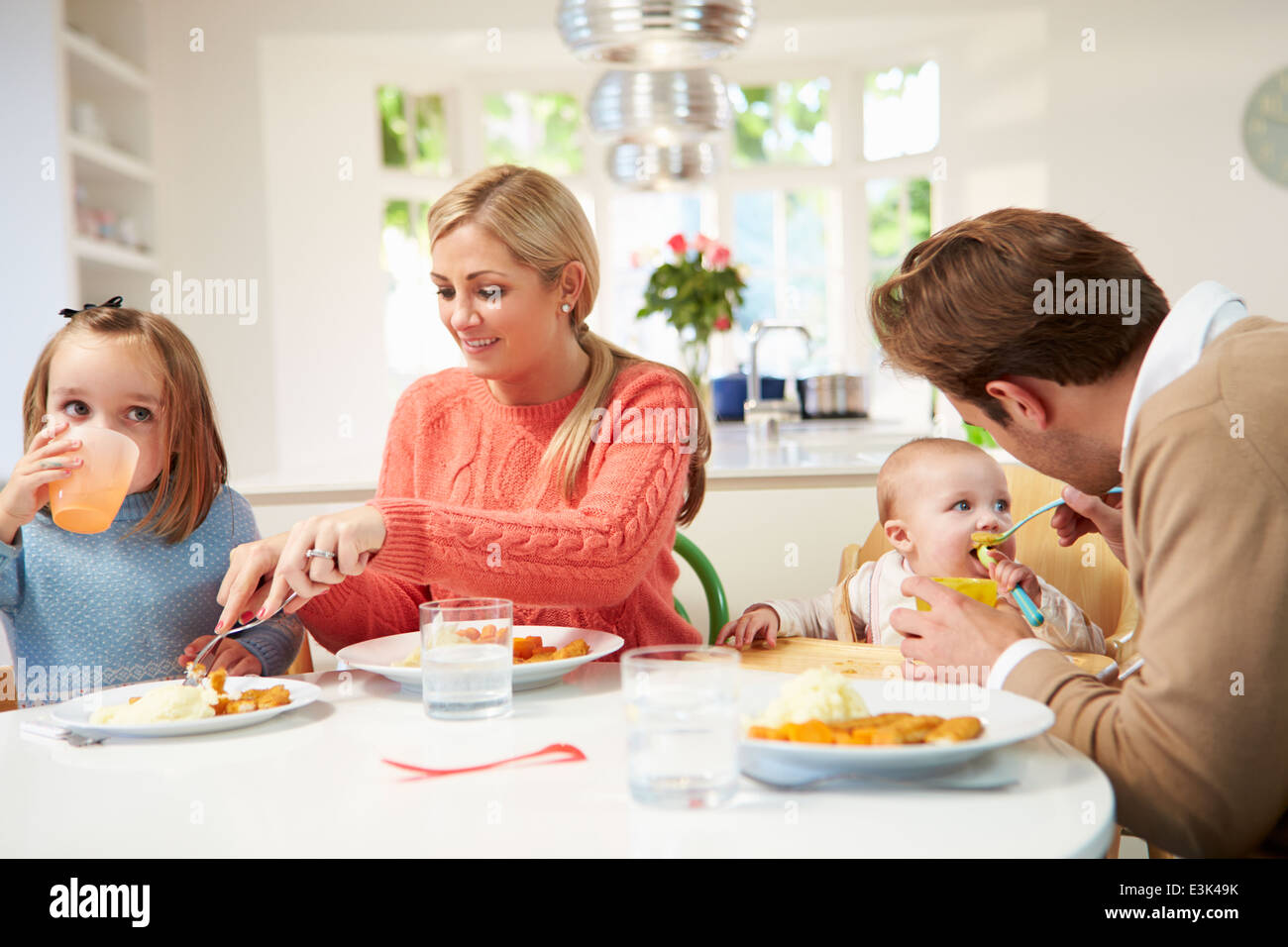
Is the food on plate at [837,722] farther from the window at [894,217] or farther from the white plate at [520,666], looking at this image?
the window at [894,217]

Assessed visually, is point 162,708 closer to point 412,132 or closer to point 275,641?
point 275,641

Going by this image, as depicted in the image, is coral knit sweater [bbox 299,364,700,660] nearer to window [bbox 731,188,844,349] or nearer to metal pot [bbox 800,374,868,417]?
metal pot [bbox 800,374,868,417]

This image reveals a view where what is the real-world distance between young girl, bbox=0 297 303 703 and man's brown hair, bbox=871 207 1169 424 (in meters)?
0.90

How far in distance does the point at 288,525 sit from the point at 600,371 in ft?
3.69

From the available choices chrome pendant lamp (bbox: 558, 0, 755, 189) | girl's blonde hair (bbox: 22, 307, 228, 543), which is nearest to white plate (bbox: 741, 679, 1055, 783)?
girl's blonde hair (bbox: 22, 307, 228, 543)

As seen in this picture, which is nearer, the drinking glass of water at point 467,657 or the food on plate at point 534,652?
the drinking glass of water at point 467,657

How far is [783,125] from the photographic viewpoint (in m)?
7.16

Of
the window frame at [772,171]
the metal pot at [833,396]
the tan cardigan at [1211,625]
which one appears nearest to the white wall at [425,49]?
the window frame at [772,171]

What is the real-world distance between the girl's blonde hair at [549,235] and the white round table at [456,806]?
1.99 feet

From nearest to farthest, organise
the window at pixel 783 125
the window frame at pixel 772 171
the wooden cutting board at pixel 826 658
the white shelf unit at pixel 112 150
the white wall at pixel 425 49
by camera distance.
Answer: the wooden cutting board at pixel 826 658, the white shelf unit at pixel 112 150, the white wall at pixel 425 49, the window frame at pixel 772 171, the window at pixel 783 125

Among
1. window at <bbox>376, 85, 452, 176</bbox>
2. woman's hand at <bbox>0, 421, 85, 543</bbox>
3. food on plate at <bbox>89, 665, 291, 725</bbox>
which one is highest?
window at <bbox>376, 85, 452, 176</bbox>

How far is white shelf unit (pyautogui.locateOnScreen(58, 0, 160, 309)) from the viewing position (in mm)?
4508

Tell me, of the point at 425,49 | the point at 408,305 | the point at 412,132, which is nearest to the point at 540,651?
the point at 425,49

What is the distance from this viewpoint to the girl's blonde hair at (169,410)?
1481 mm
